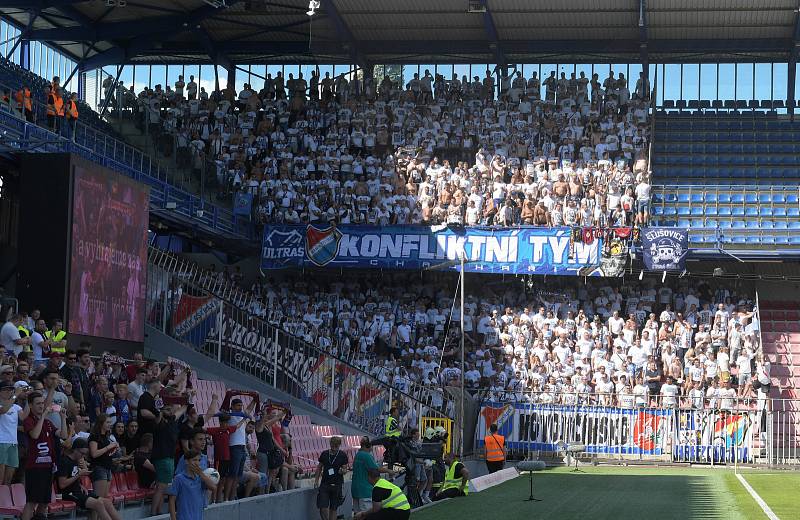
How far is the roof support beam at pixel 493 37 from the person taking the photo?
40188 millimetres

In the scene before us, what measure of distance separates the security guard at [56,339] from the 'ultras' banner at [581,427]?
47.1ft

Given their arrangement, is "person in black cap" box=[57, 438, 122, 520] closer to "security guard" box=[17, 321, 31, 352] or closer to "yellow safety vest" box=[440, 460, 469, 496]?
"security guard" box=[17, 321, 31, 352]

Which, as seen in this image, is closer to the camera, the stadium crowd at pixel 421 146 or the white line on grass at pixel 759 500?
the white line on grass at pixel 759 500

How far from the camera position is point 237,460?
1792 cm

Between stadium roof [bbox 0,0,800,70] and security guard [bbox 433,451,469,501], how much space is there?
1934 cm

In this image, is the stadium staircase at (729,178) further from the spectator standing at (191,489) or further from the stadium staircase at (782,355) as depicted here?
the spectator standing at (191,489)

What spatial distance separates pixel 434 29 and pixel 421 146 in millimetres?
4907

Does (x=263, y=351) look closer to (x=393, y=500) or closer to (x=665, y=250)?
(x=665, y=250)

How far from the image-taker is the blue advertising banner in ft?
116

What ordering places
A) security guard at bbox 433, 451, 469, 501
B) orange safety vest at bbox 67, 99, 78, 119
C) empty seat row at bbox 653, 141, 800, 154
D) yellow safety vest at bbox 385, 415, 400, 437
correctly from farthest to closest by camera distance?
1. empty seat row at bbox 653, 141, 800, 154
2. orange safety vest at bbox 67, 99, 78, 119
3. security guard at bbox 433, 451, 469, 501
4. yellow safety vest at bbox 385, 415, 400, 437

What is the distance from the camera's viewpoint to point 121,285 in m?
24.6

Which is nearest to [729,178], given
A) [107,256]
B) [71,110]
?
[71,110]

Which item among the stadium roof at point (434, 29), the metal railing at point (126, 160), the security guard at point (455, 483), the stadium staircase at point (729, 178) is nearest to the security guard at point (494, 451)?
the security guard at point (455, 483)

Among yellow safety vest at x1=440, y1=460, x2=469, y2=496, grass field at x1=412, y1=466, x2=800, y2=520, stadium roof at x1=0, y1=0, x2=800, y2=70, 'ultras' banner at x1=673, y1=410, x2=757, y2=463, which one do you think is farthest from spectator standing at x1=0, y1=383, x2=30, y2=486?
stadium roof at x1=0, y1=0, x2=800, y2=70
